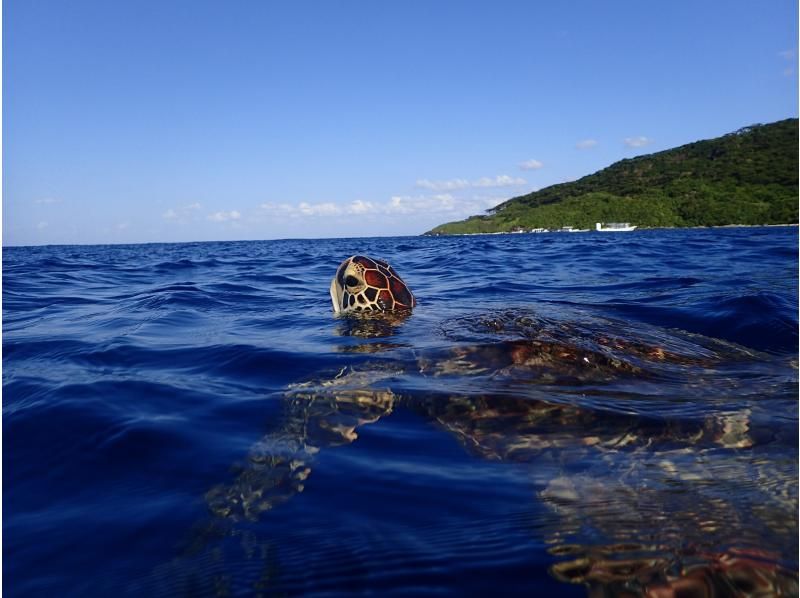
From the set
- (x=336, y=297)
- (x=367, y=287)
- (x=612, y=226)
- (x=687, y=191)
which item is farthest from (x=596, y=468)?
(x=687, y=191)

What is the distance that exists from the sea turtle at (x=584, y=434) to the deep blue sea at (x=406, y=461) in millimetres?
14

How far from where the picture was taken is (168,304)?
854cm

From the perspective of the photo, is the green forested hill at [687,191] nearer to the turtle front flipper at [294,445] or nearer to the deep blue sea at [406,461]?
the deep blue sea at [406,461]

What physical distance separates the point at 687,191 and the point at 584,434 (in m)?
110

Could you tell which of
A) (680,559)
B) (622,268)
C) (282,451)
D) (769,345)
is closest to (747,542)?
(680,559)

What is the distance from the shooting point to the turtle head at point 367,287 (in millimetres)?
6551

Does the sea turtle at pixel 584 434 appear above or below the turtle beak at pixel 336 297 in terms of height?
below

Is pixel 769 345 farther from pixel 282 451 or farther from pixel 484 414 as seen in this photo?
pixel 282 451

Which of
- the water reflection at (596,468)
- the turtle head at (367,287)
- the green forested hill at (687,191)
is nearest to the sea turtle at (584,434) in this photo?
the water reflection at (596,468)

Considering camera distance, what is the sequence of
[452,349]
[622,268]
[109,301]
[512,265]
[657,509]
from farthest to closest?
1. [512,265]
2. [622,268]
3. [109,301]
4. [452,349]
5. [657,509]

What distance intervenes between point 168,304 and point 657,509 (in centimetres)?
820

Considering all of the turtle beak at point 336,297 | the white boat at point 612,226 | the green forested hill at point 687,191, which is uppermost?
the green forested hill at point 687,191

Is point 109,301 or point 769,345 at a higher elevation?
point 109,301

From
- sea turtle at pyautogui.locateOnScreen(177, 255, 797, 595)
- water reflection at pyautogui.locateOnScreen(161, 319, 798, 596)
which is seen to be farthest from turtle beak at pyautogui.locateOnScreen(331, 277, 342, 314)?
water reflection at pyautogui.locateOnScreen(161, 319, 798, 596)
